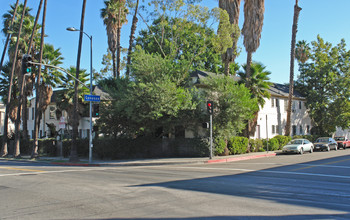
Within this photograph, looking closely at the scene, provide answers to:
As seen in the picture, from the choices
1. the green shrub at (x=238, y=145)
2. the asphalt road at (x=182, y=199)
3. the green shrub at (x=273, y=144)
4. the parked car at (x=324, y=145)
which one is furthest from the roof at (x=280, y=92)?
the asphalt road at (x=182, y=199)

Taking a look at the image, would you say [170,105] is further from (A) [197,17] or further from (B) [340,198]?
(B) [340,198]

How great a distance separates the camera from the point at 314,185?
10266 millimetres

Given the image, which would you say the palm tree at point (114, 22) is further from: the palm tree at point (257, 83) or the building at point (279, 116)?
the palm tree at point (257, 83)

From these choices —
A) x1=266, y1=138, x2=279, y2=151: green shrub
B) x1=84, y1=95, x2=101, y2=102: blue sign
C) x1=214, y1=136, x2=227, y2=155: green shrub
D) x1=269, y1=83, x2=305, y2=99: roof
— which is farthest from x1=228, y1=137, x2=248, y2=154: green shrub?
x1=269, y1=83, x2=305, y2=99: roof

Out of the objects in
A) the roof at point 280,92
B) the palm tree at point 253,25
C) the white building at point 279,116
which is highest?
the palm tree at point 253,25

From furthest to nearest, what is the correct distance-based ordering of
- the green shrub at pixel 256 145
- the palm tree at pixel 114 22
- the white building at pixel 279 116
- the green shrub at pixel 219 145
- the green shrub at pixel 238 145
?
the white building at pixel 279 116
the palm tree at pixel 114 22
the green shrub at pixel 256 145
the green shrub at pixel 238 145
the green shrub at pixel 219 145

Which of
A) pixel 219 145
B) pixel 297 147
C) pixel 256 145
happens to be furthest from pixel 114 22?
pixel 297 147

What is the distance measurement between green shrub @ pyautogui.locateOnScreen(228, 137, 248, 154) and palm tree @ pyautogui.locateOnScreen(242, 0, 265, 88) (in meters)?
7.39

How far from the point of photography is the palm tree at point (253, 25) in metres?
29.5

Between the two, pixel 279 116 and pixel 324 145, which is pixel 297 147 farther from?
pixel 279 116

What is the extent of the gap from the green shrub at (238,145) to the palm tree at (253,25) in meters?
7.39

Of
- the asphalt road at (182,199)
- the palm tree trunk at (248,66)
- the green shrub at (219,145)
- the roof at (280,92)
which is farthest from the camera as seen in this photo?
the roof at (280,92)

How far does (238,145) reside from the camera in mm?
26281

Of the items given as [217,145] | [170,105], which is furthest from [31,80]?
[217,145]
